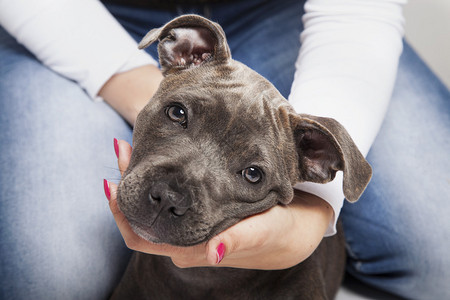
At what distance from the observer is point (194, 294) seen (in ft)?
8.80

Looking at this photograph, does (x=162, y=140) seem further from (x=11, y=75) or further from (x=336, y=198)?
(x=11, y=75)

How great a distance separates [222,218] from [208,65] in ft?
2.60

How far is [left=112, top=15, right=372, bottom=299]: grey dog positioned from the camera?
2.12 metres

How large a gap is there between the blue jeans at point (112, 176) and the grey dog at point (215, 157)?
2.10 feet

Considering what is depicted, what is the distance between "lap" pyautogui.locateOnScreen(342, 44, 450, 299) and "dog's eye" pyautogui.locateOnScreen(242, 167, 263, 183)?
1.30m

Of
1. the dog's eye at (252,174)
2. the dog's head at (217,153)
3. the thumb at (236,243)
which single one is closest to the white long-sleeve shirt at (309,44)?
the dog's head at (217,153)

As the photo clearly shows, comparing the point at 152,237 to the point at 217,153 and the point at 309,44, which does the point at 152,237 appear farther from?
the point at 309,44

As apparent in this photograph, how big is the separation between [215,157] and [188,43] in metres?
0.70

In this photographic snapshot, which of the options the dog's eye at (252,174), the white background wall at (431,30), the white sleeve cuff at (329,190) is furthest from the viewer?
the white background wall at (431,30)

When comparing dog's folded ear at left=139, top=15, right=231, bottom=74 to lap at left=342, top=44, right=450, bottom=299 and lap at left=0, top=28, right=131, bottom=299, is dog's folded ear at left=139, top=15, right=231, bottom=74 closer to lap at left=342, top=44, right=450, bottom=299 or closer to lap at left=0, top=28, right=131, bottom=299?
lap at left=0, top=28, right=131, bottom=299

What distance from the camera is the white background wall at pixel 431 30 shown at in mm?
4684

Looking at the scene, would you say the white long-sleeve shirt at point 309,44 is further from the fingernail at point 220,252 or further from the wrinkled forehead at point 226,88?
the fingernail at point 220,252

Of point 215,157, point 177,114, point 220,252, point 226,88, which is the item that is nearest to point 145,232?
point 220,252

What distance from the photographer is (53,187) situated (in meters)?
2.94
